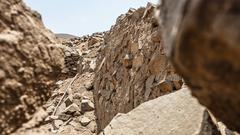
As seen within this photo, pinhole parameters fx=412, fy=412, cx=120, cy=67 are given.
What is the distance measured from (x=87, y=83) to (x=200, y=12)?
47.5 feet

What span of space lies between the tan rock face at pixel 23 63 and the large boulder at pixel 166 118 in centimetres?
265

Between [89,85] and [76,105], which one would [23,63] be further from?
[89,85]

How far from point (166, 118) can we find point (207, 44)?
175 inches

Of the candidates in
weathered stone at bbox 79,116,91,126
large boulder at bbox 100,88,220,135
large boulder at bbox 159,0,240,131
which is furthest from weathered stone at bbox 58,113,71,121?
large boulder at bbox 159,0,240,131

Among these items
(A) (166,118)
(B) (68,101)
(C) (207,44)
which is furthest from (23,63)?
(B) (68,101)

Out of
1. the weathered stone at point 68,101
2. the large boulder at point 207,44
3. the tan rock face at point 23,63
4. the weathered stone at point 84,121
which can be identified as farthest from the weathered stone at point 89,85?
the large boulder at point 207,44

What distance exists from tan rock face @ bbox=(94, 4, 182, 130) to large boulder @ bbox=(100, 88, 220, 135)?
2381 mm

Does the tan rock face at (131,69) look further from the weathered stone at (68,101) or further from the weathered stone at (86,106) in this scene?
the weathered stone at (68,101)

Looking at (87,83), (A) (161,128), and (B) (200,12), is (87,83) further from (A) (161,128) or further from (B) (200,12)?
(B) (200,12)

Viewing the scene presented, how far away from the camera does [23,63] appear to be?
11.2 feet

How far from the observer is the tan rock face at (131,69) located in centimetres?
1016

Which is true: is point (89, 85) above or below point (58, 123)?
above

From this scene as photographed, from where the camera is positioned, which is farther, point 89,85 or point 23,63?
point 89,85

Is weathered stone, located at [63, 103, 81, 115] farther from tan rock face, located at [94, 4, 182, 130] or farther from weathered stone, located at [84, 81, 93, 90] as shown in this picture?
weathered stone, located at [84, 81, 93, 90]
